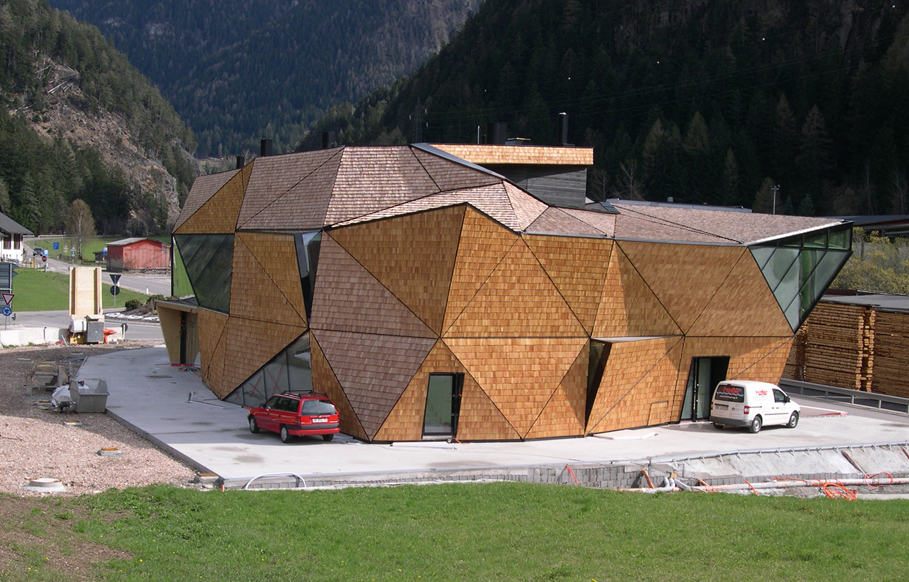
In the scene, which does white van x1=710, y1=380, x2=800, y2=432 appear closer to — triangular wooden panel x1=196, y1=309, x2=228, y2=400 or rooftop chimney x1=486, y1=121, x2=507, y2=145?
rooftop chimney x1=486, y1=121, x2=507, y2=145

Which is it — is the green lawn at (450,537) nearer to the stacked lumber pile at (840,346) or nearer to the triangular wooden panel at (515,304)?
the triangular wooden panel at (515,304)

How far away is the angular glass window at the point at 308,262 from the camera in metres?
22.5

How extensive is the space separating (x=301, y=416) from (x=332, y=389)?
178 cm

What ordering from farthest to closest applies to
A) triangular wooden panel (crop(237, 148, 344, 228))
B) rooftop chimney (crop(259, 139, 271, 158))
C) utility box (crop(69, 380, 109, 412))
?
rooftop chimney (crop(259, 139, 271, 158))
triangular wooden panel (crop(237, 148, 344, 228))
utility box (crop(69, 380, 109, 412))

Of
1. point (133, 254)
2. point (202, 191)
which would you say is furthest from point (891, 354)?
point (133, 254)

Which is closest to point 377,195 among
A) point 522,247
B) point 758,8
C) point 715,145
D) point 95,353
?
point 522,247

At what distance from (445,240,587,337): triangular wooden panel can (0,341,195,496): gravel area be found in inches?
302

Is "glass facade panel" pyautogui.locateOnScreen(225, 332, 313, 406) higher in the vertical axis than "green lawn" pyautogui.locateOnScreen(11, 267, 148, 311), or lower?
higher

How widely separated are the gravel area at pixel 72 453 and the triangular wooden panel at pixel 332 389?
453 cm

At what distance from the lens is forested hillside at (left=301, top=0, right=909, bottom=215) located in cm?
7638

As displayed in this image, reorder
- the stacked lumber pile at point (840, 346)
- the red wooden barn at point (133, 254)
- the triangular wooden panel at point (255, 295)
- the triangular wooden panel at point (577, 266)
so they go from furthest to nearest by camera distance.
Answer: the red wooden barn at point (133, 254)
the stacked lumber pile at point (840, 346)
the triangular wooden panel at point (255, 295)
the triangular wooden panel at point (577, 266)

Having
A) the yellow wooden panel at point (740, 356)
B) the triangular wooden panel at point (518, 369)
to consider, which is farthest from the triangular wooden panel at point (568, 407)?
the yellow wooden panel at point (740, 356)

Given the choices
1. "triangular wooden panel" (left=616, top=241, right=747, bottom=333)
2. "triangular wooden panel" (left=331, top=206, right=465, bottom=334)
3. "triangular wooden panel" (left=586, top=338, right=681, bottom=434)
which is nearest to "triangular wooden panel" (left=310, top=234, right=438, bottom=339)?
"triangular wooden panel" (left=331, top=206, right=465, bottom=334)

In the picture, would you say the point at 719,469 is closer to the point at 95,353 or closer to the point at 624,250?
the point at 624,250
